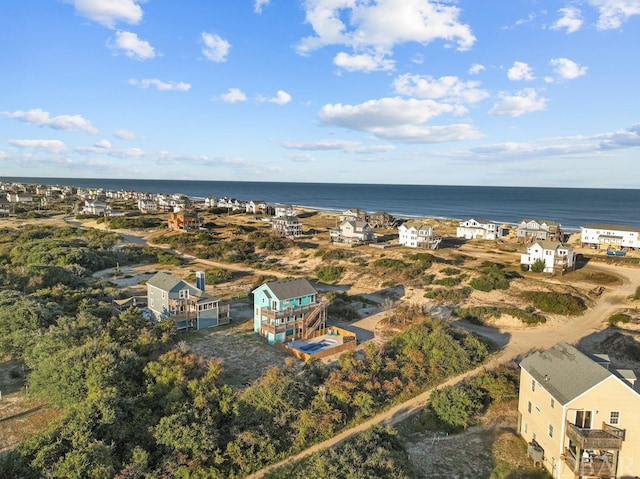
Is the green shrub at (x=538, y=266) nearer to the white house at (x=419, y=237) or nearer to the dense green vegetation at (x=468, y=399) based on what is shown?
the white house at (x=419, y=237)

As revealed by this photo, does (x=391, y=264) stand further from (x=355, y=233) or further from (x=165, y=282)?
(x=165, y=282)

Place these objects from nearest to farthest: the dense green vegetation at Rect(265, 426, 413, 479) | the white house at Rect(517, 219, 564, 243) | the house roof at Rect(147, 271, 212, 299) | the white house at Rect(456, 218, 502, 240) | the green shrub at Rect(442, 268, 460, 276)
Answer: the dense green vegetation at Rect(265, 426, 413, 479)
the house roof at Rect(147, 271, 212, 299)
the green shrub at Rect(442, 268, 460, 276)
the white house at Rect(517, 219, 564, 243)
the white house at Rect(456, 218, 502, 240)

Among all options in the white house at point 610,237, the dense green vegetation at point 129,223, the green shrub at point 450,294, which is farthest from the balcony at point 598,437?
the dense green vegetation at point 129,223

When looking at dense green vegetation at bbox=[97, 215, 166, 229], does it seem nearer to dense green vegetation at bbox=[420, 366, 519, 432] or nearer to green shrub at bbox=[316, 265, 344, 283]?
green shrub at bbox=[316, 265, 344, 283]

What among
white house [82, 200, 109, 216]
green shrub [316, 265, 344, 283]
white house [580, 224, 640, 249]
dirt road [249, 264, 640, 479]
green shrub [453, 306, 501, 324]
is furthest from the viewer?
white house [82, 200, 109, 216]

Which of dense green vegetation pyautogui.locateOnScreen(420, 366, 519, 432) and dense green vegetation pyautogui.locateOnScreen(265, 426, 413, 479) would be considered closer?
dense green vegetation pyautogui.locateOnScreen(265, 426, 413, 479)

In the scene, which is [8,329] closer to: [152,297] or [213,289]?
[152,297]

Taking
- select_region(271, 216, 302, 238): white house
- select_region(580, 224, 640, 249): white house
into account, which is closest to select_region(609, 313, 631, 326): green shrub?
select_region(580, 224, 640, 249): white house
